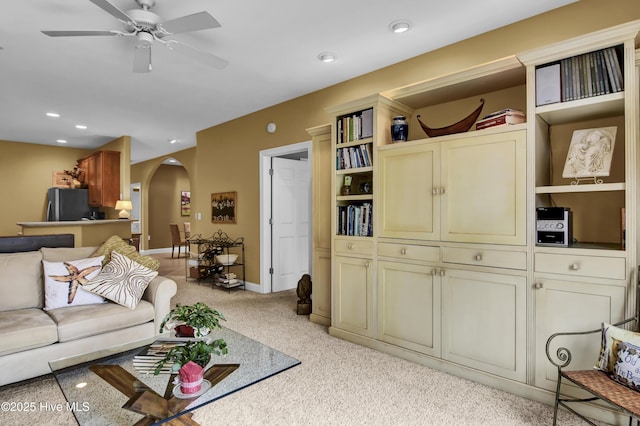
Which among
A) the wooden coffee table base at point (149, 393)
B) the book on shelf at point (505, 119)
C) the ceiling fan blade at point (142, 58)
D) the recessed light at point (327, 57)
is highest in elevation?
the recessed light at point (327, 57)

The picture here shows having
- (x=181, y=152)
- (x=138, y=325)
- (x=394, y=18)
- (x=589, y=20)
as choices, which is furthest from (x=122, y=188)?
(x=589, y=20)

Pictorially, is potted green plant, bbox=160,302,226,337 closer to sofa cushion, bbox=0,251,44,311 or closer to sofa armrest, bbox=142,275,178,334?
sofa armrest, bbox=142,275,178,334

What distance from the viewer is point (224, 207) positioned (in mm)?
5820

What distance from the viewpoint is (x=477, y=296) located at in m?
2.46

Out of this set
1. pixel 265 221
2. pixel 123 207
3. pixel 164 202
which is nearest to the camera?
pixel 265 221

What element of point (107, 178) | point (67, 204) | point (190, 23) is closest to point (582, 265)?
point (190, 23)

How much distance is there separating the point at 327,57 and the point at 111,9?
1855 mm

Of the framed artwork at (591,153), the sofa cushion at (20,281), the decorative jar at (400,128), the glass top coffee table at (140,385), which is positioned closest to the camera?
the glass top coffee table at (140,385)

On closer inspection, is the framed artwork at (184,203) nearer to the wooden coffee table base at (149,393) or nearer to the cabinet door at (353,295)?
the cabinet door at (353,295)

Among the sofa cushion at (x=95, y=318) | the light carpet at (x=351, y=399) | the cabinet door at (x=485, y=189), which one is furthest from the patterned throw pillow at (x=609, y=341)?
the sofa cushion at (x=95, y=318)

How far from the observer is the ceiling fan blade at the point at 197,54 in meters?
2.64

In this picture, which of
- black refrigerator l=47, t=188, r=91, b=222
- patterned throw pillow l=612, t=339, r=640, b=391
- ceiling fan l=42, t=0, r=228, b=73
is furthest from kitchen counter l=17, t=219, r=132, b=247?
patterned throw pillow l=612, t=339, r=640, b=391

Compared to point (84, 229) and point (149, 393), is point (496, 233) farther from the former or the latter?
point (84, 229)

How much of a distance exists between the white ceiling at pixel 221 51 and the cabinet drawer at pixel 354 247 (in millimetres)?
1798
